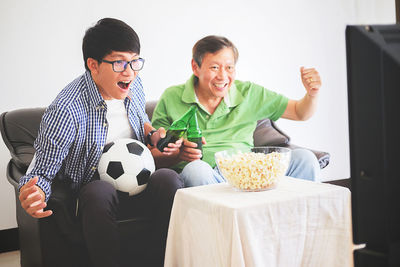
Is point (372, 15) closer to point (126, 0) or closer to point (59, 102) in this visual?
point (126, 0)

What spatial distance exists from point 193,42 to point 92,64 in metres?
1.25

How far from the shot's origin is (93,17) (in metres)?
2.83

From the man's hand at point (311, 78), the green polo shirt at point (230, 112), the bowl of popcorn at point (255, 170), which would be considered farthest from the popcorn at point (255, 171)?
the green polo shirt at point (230, 112)

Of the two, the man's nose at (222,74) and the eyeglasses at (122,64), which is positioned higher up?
the eyeglasses at (122,64)

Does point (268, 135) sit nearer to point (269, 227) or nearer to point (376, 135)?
point (269, 227)

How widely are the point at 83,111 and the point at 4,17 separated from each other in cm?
105

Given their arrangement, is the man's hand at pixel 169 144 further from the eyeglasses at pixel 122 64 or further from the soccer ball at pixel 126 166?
the eyeglasses at pixel 122 64

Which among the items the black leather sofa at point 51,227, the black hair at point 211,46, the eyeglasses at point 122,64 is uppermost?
the black hair at point 211,46

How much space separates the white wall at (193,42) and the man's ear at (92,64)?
31.1 inches

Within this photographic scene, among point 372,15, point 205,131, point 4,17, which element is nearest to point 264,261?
point 205,131

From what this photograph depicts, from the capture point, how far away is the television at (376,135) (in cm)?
57

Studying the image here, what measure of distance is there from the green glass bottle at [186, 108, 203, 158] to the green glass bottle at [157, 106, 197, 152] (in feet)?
0.07

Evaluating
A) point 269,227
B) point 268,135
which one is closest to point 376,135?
point 269,227

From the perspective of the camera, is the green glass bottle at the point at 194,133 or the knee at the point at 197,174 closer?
the knee at the point at 197,174
